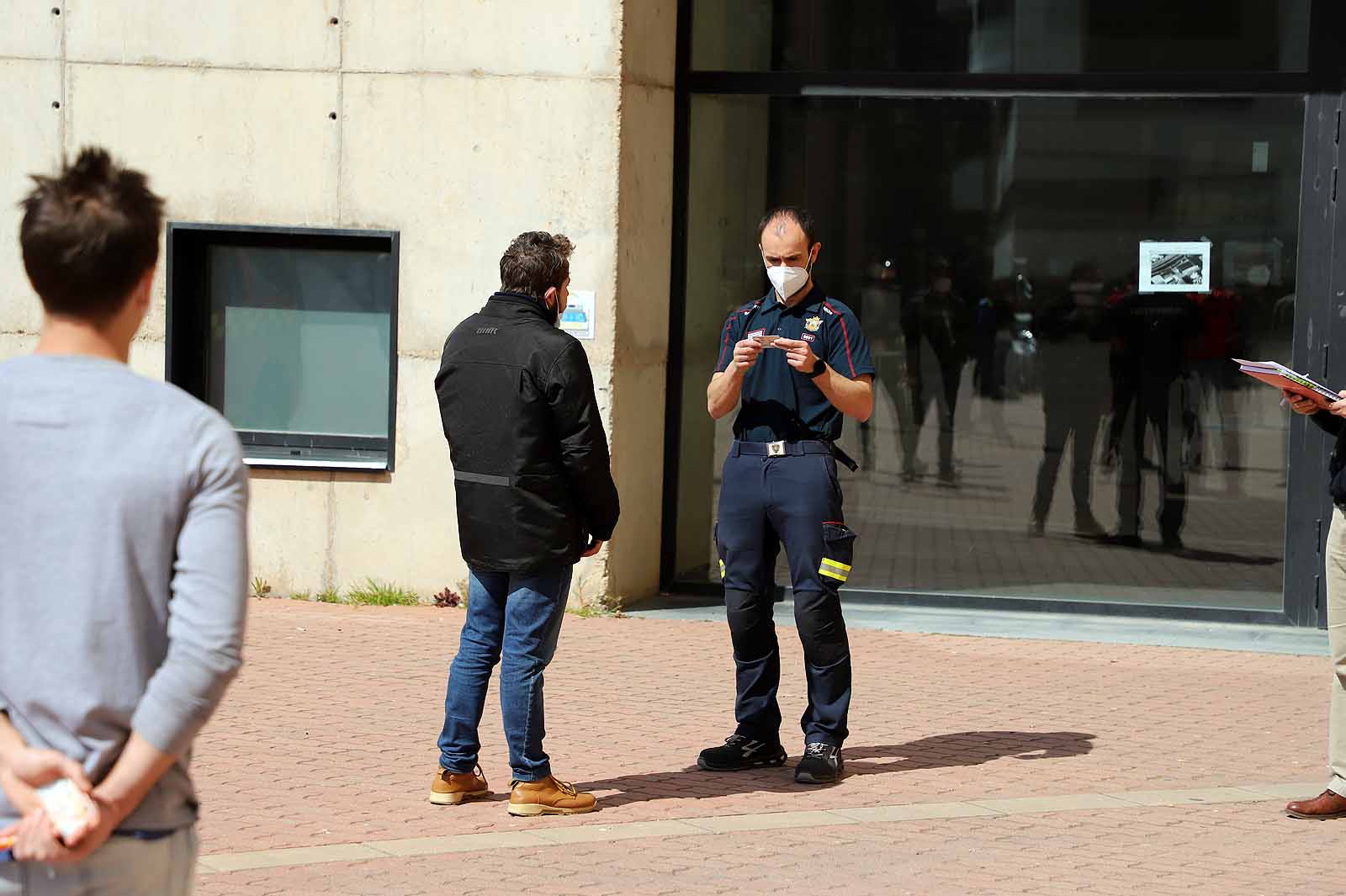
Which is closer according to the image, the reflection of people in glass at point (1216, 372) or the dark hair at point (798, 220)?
the dark hair at point (798, 220)

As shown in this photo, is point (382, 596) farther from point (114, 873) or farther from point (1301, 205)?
point (114, 873)

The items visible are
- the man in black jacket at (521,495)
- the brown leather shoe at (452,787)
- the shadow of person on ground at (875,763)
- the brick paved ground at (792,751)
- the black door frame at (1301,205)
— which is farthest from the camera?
the black door frame at (1301,205)

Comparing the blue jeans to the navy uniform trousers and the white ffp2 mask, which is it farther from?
the white ffp2 mask

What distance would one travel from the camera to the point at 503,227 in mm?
10055

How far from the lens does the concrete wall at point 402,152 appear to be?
9977 mm

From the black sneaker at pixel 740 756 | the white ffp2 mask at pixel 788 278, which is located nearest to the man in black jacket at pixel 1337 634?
the white ffp2 mask at pixel 788 278

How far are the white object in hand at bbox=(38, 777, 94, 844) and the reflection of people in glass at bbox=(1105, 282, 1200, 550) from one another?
8639 millimetres

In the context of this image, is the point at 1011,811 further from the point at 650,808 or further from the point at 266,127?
the point at 266,127

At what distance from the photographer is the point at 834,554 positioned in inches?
253

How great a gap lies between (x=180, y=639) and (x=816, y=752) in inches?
168

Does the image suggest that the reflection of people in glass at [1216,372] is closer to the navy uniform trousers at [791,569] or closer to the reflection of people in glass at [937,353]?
the reflection of people in glass at [937,353]

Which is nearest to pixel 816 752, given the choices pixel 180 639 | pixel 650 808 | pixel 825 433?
pixel 650 808

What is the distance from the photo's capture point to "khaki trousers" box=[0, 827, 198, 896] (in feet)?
8.07

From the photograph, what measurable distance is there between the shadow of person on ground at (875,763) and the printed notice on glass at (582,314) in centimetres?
364
